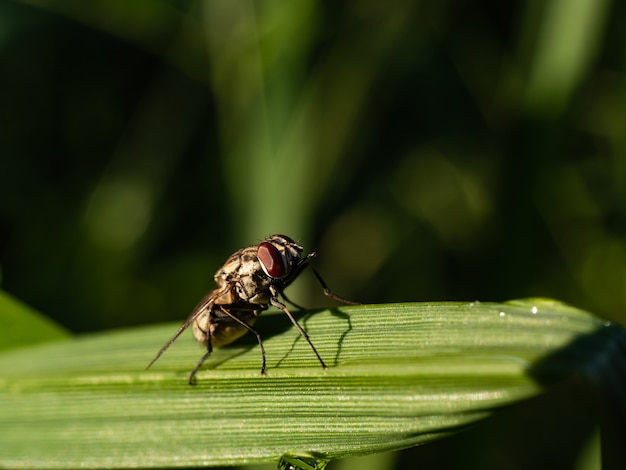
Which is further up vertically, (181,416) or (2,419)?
(181,416)

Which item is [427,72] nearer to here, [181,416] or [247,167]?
[247,167]

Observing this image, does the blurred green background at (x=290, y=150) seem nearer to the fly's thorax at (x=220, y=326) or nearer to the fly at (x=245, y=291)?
the fly at (x=245, y=291)

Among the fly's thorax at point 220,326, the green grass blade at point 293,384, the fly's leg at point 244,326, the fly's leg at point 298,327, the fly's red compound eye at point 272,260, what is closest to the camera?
the green grass blade at point 293,384

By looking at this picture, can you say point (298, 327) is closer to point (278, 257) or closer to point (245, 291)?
point (278, 257)

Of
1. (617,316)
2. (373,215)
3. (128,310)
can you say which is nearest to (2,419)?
(128,310)

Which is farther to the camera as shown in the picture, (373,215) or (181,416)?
(373,215)

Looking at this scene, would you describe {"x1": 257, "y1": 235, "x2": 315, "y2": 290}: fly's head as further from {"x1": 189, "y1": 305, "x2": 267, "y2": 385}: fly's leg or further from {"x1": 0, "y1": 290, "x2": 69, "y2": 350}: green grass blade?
{"x1": 0, "y1": 290, "x2": 69, "y2": 350}: green grass blade

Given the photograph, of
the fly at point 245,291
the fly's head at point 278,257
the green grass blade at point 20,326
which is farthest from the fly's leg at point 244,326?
the green grass blade at point 20,326

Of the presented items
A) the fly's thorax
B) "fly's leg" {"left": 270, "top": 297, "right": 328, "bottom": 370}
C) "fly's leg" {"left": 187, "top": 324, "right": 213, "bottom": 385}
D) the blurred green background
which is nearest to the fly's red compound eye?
"fly's leg" {"left": 270, "top": 297, "right": 328, "bottom": 370}
